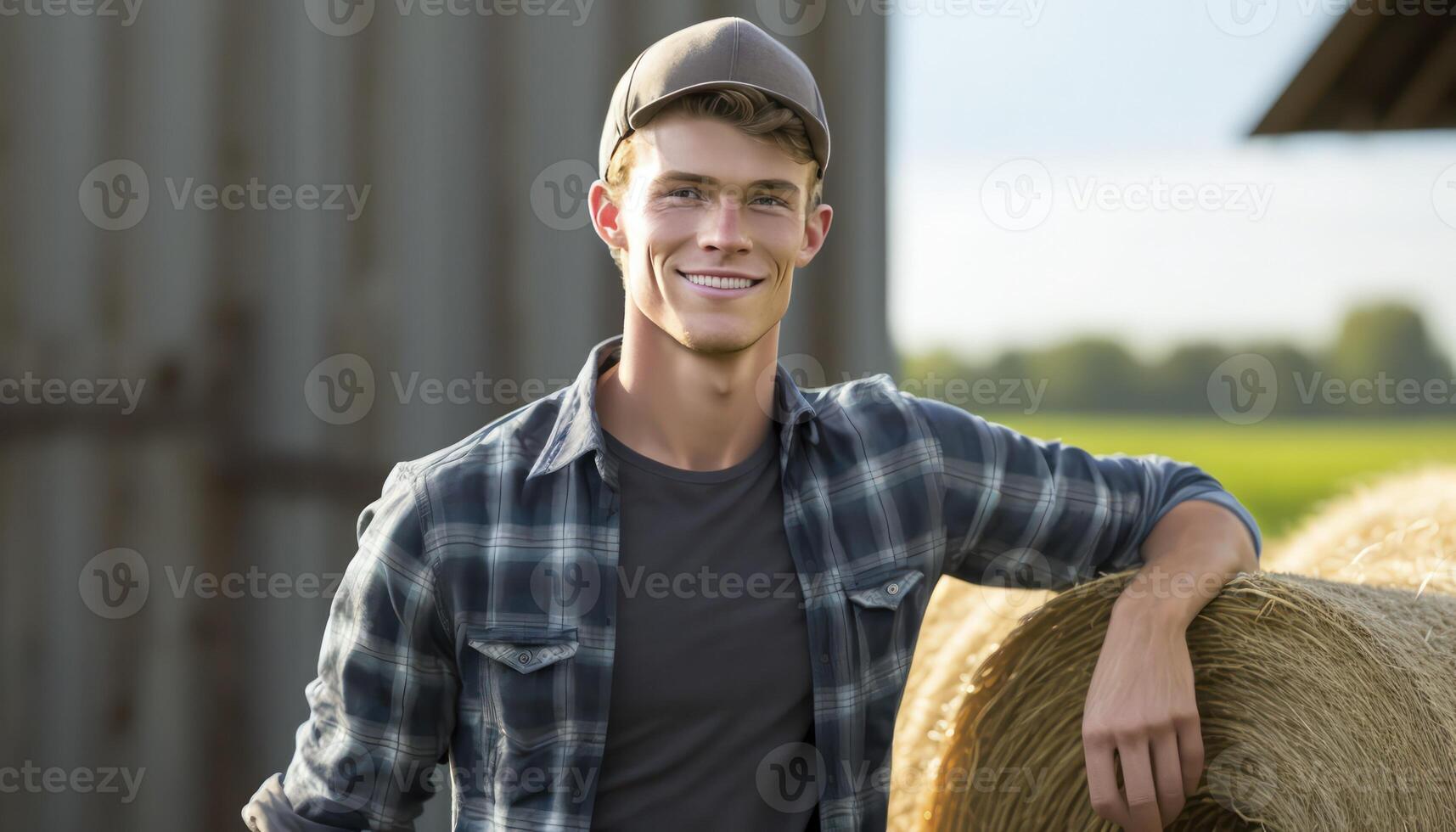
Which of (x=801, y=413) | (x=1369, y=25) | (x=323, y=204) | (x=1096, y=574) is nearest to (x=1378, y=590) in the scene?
(x=1096, y=574)

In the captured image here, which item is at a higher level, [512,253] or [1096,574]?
[512,253]

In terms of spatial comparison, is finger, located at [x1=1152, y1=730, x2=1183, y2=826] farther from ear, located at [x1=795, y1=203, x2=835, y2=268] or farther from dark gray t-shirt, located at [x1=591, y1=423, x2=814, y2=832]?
ear, located at [x1=795, y1=203, x2=835, y2=268]

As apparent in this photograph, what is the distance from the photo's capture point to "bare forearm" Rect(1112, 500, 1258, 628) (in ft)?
5.16

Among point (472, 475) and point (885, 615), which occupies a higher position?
point (472, 475)

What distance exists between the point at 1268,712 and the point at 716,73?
1199 mm

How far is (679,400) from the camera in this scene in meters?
1.62

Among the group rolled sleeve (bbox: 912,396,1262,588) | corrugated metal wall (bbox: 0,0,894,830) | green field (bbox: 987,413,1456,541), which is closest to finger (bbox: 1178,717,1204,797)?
rolled sleeve (bbox: 912,396,1262,588)

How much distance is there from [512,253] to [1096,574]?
1.28 m

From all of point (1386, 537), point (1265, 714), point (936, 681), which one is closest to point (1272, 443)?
point (1386, 537)

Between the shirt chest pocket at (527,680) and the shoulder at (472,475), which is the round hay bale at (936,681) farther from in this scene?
the shoulder at (472,475)

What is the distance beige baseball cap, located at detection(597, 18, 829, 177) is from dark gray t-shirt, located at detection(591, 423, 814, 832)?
498mm

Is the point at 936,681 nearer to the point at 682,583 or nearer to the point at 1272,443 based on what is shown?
the point at 682,583

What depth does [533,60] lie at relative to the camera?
230 centimetres

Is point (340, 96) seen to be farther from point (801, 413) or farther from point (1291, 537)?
point (1291, 537)
